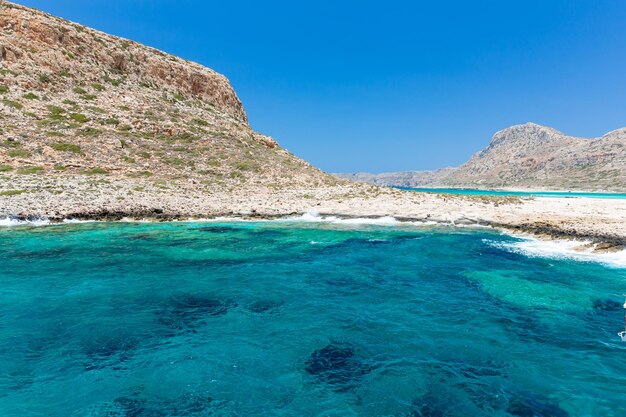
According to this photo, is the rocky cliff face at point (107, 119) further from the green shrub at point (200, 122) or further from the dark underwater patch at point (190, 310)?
the dark underwater patch at point (190, 310)

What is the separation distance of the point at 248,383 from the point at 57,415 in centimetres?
427

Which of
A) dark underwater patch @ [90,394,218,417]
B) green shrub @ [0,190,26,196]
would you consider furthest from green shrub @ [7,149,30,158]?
dark underwater patch @ [90,394,218,417]

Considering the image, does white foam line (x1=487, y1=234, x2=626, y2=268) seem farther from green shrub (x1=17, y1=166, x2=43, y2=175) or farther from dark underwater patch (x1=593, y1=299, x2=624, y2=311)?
green shrub (x1=17, y1=166, x2=43, y2=175)

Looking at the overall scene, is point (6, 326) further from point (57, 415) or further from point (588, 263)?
point (588, 263)

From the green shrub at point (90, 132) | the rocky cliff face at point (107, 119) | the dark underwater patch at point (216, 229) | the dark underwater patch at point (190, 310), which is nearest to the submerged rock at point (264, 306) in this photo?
the dark underwater patch at point (190, 310)

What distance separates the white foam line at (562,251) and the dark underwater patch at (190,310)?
21073mm

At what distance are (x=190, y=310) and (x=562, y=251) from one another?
25.5 m

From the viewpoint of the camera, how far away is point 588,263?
2302cm

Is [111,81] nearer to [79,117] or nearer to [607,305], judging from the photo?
[79,117]

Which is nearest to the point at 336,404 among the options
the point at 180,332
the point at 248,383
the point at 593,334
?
the point at 248,383

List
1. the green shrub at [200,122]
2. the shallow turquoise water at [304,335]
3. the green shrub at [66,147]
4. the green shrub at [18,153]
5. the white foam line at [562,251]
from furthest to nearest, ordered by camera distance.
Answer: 1. the green shrub at [200,122]
2. the green shrub at [66,147]
3. the green shrub at [18,153]
4. the white foam line at [562,251]
5. the shallow turquoise water at [304,335]

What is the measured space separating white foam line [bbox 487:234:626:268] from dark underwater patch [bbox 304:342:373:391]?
63.3 feet

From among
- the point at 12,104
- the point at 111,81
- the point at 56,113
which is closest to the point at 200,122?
the point at 111,81

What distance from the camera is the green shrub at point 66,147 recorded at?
48.9m
